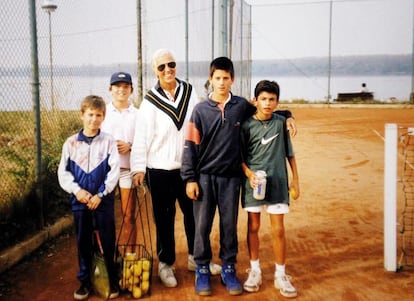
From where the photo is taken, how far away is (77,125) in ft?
27.5

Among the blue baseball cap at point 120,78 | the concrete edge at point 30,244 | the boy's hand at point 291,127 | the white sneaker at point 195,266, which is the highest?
the blue baseball cap at point 120,78

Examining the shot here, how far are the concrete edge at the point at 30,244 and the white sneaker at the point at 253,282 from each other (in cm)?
211

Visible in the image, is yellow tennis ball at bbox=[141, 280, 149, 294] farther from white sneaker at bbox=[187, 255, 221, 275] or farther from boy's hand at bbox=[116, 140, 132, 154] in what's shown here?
boy's hand at bbox=[116, 140, 132, 154]

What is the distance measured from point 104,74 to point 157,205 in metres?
5.96

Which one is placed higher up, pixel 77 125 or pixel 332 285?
pixel 77 125

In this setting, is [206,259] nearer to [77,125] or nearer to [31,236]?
[31,236]

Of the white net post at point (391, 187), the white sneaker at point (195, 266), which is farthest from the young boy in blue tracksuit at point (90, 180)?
the white net post at point (391, 187)

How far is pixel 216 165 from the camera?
3.88 metres

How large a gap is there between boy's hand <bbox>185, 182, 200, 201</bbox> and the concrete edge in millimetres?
1802

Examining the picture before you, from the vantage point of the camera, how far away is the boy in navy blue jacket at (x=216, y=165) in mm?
3873

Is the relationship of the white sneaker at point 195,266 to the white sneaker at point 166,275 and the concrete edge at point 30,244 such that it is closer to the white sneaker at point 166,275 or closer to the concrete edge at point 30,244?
the white sneaker at point 166,275

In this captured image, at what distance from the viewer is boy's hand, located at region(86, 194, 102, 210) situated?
375cm

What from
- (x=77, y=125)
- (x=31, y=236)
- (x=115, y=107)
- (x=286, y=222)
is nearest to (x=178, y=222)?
(x=286, y=222)

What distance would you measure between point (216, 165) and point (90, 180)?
98cm
